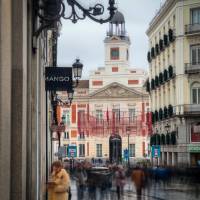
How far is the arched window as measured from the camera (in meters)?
51.3

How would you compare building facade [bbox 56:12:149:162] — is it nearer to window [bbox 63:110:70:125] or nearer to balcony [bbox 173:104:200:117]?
window [bbox 63:110:70:125]

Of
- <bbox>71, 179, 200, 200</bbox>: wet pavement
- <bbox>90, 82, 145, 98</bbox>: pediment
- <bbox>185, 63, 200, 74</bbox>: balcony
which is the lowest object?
<bbox>71, 179, 200, 200</bbox>: wet pavement

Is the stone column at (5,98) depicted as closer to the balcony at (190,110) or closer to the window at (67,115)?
the balcony at (190,110)

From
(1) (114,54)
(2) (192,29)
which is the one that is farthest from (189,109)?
(1) (114,54)

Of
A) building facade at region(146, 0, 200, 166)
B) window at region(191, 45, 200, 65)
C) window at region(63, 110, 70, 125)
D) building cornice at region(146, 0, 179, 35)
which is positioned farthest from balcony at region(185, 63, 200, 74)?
window at region(63, 110, 70, 125)

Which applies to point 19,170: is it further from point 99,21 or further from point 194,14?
point 194,14

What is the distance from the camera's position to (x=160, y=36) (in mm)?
59094

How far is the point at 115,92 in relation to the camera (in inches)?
3927

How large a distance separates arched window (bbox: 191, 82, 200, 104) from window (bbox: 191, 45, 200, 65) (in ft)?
5.82

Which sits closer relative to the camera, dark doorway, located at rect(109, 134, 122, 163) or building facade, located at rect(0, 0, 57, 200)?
building facade, located at rect(0, 0, 57, 200)

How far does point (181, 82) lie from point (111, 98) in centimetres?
4831

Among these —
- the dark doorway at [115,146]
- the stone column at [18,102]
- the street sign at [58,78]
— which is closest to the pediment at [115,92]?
the dark doorway at [115,146]

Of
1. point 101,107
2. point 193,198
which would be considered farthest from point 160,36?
point 101,107

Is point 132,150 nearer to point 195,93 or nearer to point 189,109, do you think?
point 195,93
